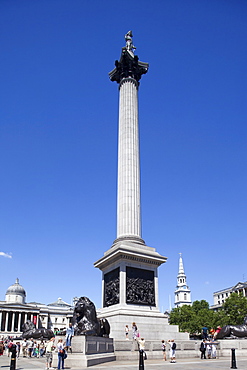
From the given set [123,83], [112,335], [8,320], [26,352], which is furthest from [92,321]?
[8,320]

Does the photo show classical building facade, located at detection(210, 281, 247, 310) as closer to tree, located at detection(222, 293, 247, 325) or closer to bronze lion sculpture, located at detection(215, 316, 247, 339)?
tree, located at detection(222, 293, 247, 325)

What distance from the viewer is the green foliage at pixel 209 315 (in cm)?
6606

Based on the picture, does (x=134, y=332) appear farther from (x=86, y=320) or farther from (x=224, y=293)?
(x=224, y=293)

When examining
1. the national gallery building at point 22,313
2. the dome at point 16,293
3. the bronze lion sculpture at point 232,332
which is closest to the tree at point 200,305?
the national gallery building at point 22,313

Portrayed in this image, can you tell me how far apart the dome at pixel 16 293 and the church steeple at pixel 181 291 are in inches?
2432

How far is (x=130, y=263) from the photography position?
2611cm

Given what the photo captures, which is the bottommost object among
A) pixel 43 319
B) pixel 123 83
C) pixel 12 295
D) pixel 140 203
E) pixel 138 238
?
pixel 43 319

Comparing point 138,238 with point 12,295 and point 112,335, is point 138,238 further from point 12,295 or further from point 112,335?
point 12,295

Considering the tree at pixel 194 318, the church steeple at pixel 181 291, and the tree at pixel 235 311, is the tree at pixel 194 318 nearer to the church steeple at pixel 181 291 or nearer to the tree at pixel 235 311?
the tree at pixel 235 311

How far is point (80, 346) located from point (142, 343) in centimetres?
447

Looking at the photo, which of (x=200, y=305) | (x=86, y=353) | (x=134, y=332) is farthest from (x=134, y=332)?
(x=200, y=305)

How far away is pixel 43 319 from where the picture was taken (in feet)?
369

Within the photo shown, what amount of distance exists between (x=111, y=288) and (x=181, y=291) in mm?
122067

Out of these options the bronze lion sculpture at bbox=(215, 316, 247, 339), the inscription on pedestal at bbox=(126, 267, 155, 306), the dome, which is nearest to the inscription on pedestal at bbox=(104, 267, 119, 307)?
the inscription on pedestal at bbox=(126, 267, 155, 306)
